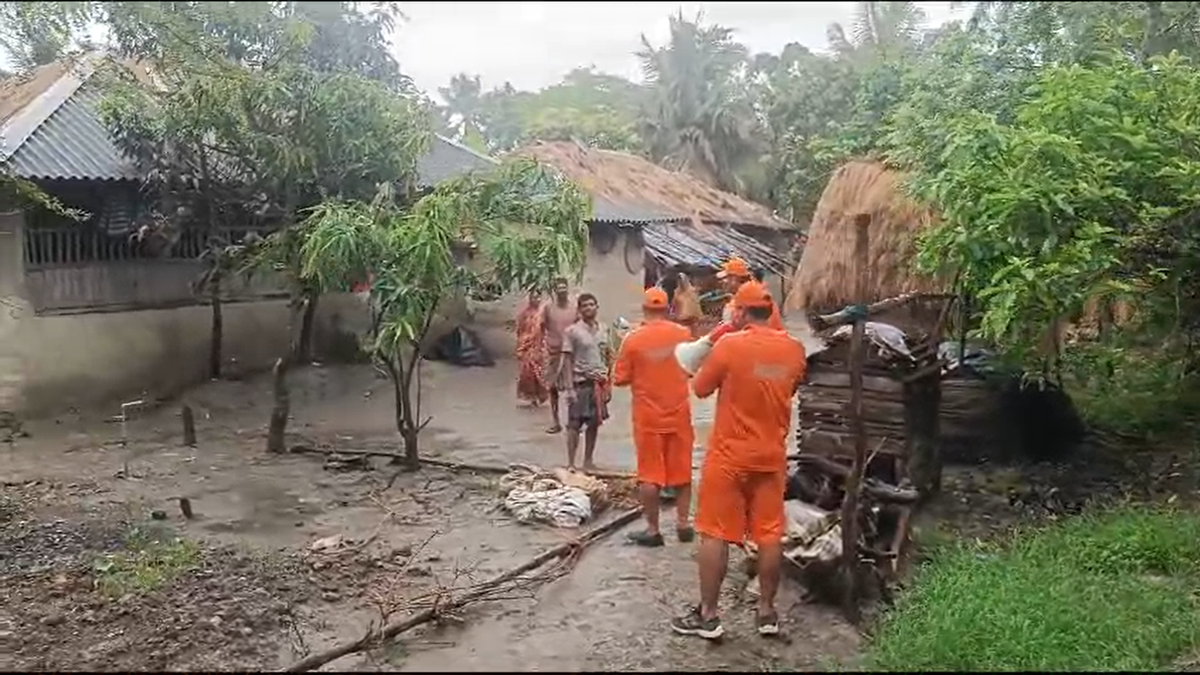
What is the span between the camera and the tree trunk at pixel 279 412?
822 centimetres

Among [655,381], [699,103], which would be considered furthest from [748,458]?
[699,103]

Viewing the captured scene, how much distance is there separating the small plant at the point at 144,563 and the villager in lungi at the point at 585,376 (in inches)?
100

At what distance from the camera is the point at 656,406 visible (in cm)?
548

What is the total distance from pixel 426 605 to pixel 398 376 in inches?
132

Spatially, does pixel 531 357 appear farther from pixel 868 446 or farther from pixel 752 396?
pixel 752 396

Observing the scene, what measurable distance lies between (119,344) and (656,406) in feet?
21.5

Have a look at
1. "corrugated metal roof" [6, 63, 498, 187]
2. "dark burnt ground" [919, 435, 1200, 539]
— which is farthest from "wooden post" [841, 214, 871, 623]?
"corrugated metal roof" [6, 63, 498, 187]

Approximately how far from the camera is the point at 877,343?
6133mm

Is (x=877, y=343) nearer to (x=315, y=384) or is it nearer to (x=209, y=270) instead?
(x=315, y=384)

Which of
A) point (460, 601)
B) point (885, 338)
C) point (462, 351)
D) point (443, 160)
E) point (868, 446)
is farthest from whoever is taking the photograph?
point (462, 351)

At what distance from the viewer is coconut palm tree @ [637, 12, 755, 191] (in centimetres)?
976

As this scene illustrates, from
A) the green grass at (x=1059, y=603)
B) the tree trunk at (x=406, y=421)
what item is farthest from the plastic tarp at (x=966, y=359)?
the tree trunk at (x=406, y=421)

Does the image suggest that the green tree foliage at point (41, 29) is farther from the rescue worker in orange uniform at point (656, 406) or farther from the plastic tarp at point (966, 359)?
the plastic tarp at point (966, 359)

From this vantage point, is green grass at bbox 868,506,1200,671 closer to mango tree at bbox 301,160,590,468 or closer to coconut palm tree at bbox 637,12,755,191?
mango tree at bbox 301,160,590,468
